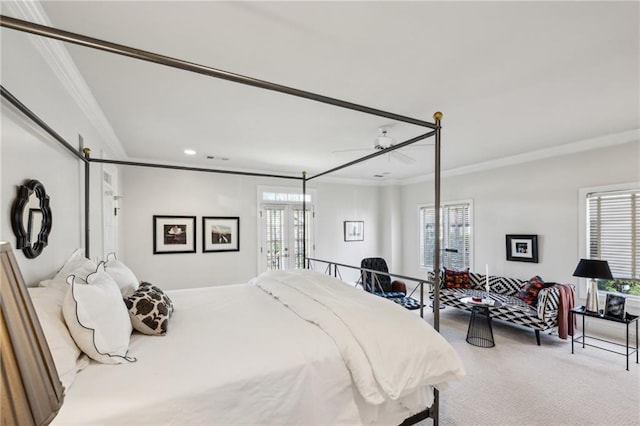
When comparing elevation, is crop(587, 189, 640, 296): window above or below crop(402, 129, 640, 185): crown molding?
below

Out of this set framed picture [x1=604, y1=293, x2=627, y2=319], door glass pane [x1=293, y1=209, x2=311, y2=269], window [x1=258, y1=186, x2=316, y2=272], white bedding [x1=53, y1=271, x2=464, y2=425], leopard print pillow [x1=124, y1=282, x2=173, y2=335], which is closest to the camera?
white bedding [x1=53, y1=271, x2=464, y2=425]

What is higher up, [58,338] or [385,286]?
[58,338]

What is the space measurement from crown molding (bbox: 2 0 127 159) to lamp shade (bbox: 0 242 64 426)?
1.67m

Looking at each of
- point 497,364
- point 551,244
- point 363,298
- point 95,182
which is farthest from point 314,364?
point 551,244

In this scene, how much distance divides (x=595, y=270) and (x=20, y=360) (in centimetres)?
451

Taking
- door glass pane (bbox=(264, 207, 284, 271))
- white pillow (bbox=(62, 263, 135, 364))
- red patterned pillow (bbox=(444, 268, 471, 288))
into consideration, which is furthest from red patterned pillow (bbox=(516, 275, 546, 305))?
white pillow (bbox=(62, 263, 135, 364))

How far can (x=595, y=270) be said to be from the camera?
3301mm

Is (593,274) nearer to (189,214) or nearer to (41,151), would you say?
(41,151)

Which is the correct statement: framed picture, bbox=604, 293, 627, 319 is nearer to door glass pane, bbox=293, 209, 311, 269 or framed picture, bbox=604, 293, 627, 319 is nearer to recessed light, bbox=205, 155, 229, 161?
door glass pane, bbox=293, 209, 311, 269

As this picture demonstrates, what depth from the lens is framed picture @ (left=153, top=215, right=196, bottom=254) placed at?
4930mm

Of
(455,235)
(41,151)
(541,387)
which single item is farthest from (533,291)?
(41,151)

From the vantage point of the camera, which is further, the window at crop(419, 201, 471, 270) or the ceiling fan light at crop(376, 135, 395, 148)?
the window at crop(419, 201, 471, 270)

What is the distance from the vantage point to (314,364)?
155 cm

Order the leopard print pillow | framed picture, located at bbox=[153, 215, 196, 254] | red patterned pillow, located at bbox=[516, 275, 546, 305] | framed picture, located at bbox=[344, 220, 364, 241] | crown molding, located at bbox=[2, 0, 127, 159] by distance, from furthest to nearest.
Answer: framed picture, located at bbox=[344, 220, 364, 241]
framed picture, located at bbox=[153, 215, 196, 254]
red patterned pillow, located at bbox=[516, 275, 546, 305]
the leopard print pillow
crown molding, located at bbox=[2, 0, 127, 159]
